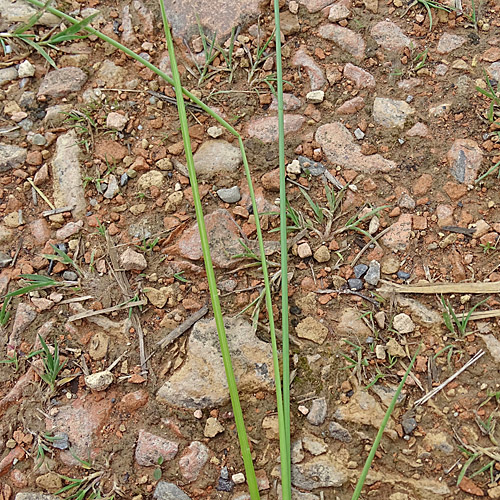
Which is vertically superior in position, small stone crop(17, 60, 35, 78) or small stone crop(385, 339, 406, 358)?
small stone crop(17, 60, 35, 78)

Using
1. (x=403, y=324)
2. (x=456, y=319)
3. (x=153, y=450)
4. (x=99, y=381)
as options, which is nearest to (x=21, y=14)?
(x=99, y=381)

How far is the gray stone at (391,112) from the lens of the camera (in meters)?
2.05

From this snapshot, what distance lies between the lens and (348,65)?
7.14ft

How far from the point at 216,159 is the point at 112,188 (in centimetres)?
38

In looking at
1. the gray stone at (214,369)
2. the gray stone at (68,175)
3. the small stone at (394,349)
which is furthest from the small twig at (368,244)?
the gray stone at (68,175)

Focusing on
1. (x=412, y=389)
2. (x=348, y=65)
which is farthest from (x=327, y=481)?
(x=348, y=65)

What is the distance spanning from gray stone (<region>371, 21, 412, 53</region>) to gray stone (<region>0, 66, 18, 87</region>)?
4.63 ft

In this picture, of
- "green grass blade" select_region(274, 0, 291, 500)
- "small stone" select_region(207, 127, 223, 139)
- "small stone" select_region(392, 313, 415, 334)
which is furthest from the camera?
"small stone" select_region(207, 127, 223, 139)

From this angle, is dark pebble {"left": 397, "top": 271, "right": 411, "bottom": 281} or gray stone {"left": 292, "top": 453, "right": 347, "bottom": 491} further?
dark pebble {"left": 397, "top": 271, "right": 411, "bottom": 281}

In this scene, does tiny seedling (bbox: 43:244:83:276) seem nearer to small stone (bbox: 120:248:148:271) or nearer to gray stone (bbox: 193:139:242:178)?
small stone (bbox: 120:248:148:271)

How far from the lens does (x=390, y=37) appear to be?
7.23ft

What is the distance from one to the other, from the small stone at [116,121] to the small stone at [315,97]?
Answer: 0.68 metres

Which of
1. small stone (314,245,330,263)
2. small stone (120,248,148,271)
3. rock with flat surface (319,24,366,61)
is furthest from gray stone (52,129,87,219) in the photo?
rock with flat surface (319,24,366,61)

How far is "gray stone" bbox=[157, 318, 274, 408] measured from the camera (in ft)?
5.61
